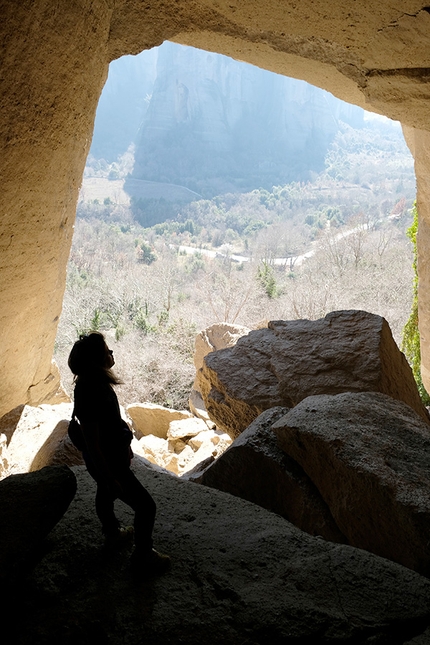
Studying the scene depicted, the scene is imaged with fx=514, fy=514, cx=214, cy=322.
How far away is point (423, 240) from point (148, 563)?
18.4 feet

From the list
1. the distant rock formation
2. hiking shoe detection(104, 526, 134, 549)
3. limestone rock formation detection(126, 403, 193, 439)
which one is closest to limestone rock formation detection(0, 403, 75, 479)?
hiking shoe detection(104, 526, 134, 549)

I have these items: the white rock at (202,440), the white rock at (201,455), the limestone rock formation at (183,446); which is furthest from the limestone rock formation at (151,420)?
the white rock at (201,455)

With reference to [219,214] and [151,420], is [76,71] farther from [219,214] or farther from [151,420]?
[219,214]

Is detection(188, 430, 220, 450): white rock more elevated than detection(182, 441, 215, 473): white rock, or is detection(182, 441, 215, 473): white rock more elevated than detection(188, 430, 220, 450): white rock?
detection(182, 441, 215, 473): white rock

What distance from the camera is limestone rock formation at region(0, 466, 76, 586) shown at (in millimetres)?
1638

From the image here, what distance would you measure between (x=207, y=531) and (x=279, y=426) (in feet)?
2.38

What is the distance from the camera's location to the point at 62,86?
3.18m

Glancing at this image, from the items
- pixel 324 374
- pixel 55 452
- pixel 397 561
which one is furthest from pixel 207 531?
pixel 324 374

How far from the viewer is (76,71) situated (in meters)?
3.27

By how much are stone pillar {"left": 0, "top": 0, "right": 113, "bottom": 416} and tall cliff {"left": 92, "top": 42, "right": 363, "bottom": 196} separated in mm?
45575

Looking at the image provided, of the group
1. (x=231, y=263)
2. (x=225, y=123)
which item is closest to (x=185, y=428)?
(x=231, y=263)

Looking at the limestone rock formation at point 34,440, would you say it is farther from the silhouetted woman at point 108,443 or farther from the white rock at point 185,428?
the white rock at point 185,428

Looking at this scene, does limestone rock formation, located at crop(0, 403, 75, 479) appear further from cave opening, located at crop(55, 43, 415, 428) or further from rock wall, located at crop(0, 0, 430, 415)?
cave opening, located at crop(55, 43, 415, 428)

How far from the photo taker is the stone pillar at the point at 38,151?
8.98 feet
